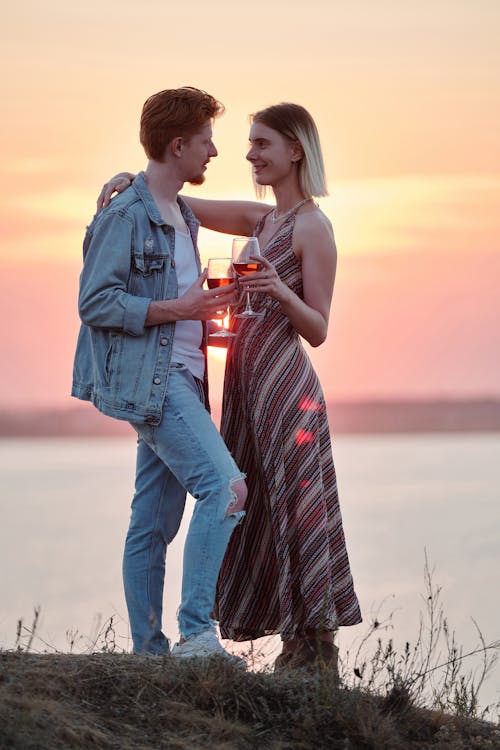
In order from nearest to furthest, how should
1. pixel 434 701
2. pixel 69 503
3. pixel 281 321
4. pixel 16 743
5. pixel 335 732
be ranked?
1. pixel 16 743
2. pixel 335 732
3. pixel 434 701
4. pixel 281 321
5. pixel 69 503

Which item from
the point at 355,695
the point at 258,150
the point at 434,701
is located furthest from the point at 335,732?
the point at 258,150

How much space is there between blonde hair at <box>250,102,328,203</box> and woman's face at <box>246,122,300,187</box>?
0.03m

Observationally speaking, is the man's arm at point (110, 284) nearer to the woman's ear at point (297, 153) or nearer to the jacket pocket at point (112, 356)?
the jacket pocket at point (112, 356)

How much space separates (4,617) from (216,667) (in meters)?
1.03

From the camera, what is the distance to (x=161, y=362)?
207 inches

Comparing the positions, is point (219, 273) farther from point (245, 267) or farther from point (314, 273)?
point (314, 273)

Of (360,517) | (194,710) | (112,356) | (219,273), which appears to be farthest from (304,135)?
(360,517)

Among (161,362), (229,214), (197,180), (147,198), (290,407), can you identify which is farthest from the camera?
(229,214)

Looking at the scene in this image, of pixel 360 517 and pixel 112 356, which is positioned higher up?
pixel 360 517

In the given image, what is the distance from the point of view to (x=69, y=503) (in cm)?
4856

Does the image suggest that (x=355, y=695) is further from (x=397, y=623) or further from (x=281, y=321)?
(x=281, y=321)

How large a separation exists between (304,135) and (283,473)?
1473 mm

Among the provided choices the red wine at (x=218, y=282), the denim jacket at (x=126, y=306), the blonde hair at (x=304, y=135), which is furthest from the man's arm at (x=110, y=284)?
the blonde hair at (x=304, y=135)

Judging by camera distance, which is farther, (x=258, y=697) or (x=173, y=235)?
(x=173, y=235)
